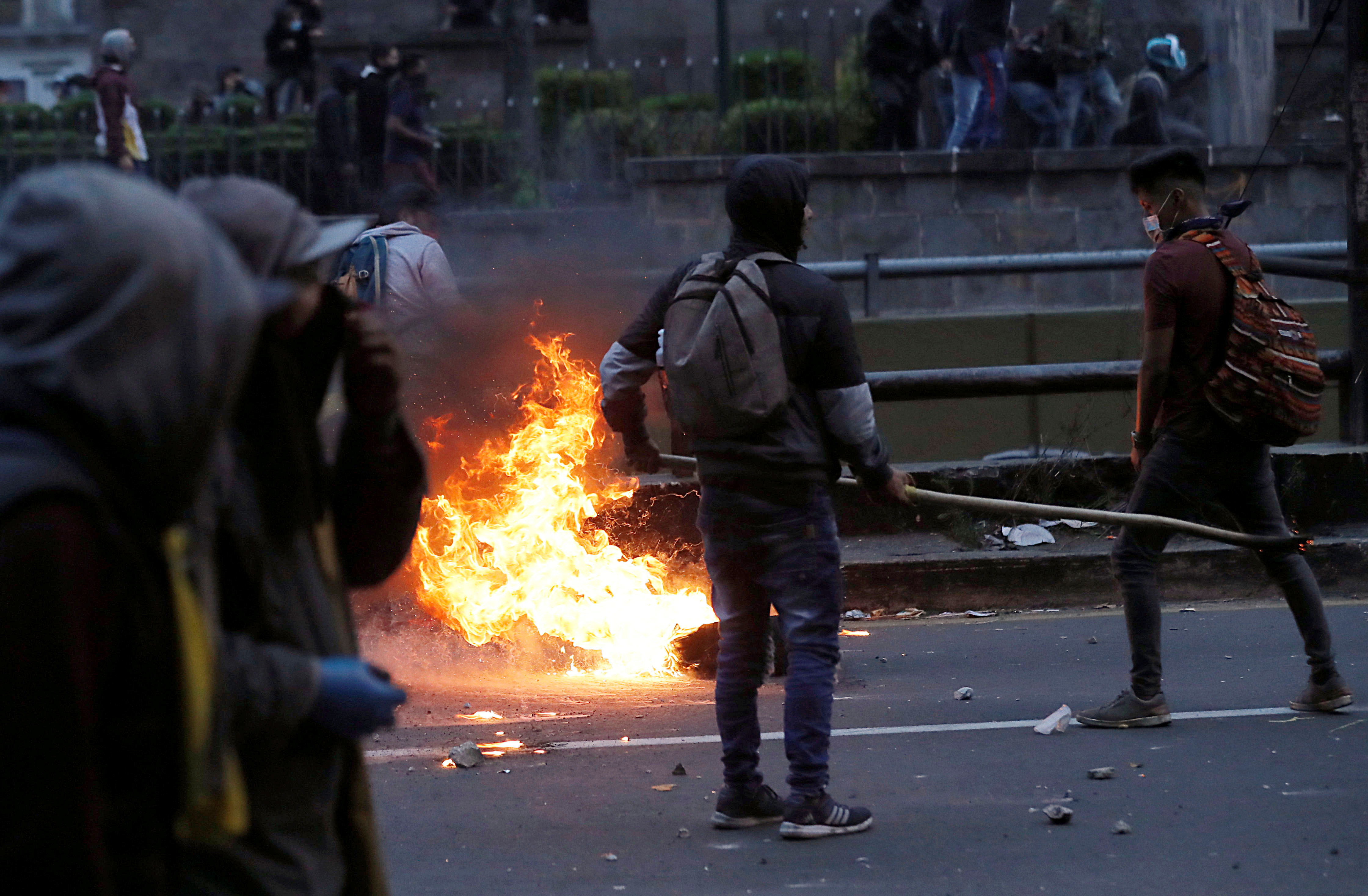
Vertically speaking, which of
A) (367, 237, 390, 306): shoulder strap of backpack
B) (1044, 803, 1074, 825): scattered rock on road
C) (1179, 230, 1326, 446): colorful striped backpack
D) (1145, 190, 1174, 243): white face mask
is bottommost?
(1044, 803, 1074, 825): scattered rock on road

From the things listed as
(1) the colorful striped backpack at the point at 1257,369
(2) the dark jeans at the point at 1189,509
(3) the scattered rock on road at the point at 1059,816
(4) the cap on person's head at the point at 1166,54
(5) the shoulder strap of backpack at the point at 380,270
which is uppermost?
(4) the cap on person's head at the point at 1166,54

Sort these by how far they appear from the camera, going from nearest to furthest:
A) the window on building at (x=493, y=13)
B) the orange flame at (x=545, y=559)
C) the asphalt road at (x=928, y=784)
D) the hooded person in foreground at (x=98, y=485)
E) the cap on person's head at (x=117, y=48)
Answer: the hooded person in foreground at (x=98, y=485)
the asphalt road at (x=928, y=784)
the orange flame at (x=545, y=559)
the cap on person's head at (x=117, y=48)
the window on building at (x=493, y=13)

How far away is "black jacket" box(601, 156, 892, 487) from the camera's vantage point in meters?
4.56

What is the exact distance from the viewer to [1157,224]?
5.84 m

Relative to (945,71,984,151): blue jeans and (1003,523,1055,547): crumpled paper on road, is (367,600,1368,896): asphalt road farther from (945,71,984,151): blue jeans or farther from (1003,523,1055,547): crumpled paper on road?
(945,71,984,151): blue jeans

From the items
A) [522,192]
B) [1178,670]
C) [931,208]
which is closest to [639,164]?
[522,192]

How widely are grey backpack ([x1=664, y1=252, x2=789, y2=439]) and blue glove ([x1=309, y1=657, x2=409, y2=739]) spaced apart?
2545 millimetres

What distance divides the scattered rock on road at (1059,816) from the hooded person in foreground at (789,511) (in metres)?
0.51

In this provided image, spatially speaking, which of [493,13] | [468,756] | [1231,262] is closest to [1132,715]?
[1231,262]

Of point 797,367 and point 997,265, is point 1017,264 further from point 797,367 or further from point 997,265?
point 797,367

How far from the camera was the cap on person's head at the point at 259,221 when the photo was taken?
6.97 ft

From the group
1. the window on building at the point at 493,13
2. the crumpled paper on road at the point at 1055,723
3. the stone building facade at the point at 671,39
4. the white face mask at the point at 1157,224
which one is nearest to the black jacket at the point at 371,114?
the stone building facade at the point at 671,39

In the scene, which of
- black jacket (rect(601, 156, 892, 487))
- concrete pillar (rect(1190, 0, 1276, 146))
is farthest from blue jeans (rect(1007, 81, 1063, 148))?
black jacket (rect(601, 156, 892, 487))

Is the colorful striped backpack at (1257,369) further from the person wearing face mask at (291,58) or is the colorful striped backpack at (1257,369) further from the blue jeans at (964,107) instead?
the person wearing face mask at (291,58)
